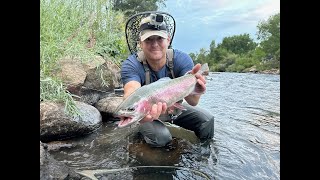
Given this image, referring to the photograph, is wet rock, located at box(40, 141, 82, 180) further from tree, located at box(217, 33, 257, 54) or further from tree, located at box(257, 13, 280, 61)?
tree, located at box(217, 33, 257, 54)

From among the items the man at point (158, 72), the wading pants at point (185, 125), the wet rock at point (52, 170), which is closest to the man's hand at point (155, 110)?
the man at point (158, 72)

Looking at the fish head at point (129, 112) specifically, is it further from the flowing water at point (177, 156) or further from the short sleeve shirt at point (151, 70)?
the short sleeve shirt at point (151, 70)

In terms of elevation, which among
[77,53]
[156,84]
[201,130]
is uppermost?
[77,53]

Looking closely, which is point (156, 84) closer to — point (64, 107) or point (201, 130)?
point (201, 130)

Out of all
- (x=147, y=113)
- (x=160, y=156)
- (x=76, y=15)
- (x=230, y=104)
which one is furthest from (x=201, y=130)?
(x=230, y=104)

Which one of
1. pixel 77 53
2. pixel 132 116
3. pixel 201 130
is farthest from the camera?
pixel 77 53

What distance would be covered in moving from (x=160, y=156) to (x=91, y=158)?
961 mm

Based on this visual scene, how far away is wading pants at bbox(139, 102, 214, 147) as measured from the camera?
460 centimetres

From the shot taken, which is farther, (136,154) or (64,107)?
(64,107)

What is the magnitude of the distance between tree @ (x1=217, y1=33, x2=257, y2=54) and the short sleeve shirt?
62.5m

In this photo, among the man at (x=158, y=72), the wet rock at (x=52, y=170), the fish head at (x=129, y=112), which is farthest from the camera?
the man at (x=158, y=72)

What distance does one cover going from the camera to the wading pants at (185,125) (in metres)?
4.60
